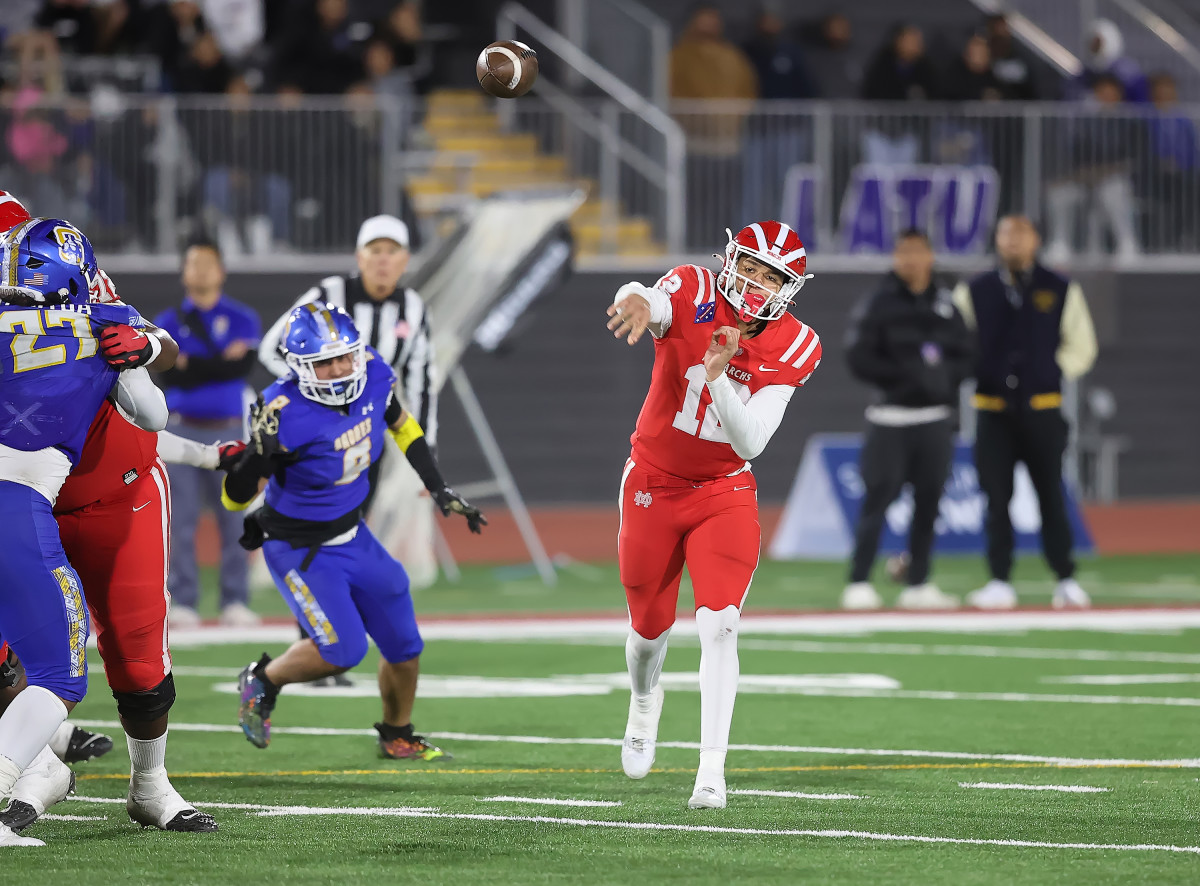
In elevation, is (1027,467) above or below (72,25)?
below

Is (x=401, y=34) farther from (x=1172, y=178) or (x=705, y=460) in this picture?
(x=705, y=460)

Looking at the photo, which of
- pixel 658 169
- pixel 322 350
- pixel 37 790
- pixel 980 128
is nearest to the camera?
pixel 37 790

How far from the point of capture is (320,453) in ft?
22.4

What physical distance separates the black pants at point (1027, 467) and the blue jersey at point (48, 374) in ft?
23.6

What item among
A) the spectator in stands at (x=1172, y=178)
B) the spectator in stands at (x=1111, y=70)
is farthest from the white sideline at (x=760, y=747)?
the spectator in stands at (x=1111, y=70)

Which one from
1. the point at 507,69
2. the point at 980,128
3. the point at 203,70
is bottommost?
the point at 980,128

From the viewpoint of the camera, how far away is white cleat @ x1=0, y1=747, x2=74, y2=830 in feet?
17.5

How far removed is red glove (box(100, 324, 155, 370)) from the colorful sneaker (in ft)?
6.92

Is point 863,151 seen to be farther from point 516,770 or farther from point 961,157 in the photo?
point 516,770

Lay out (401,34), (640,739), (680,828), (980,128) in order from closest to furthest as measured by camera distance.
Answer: (680,828) < (640,739) < (401,34) < (980,128)

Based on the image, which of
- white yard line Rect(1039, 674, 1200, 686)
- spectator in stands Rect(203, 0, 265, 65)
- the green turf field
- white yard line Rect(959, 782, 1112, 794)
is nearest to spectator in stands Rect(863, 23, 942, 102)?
spectator in stands Rect(203, 0, 265, 65)

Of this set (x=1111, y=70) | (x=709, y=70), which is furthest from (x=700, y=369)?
(x=1111, y=70)

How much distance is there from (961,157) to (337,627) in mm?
12395

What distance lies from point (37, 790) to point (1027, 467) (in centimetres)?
742
